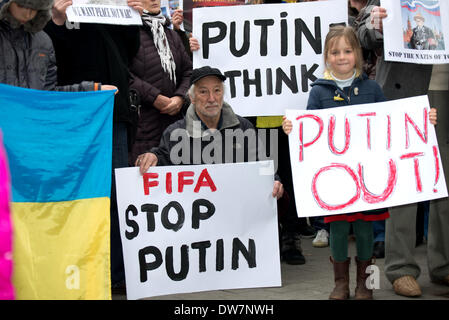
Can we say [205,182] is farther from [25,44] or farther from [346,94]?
[25,44]

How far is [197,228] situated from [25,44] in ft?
4.87

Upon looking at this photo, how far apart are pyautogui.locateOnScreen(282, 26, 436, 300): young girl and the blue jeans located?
108cm

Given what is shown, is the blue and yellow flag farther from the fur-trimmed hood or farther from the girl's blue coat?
the girl's blue coat

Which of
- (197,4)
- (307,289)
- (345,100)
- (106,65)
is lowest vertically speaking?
(307,289)

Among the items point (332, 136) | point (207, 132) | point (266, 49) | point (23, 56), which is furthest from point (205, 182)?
point (266, 49)

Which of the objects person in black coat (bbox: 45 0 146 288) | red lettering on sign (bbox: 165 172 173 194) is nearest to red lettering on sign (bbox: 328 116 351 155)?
red lettering on sign (bbox: 165 172 173 194)

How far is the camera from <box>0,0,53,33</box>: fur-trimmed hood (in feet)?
12.6

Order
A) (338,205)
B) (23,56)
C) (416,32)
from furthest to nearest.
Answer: (416,32) < (338,205) < (23,56)

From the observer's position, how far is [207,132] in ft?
16.0

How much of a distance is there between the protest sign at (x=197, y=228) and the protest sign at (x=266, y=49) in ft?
3.27

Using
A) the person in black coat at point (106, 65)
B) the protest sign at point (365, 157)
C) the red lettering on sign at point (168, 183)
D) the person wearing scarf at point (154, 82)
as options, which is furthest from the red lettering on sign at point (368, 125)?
the person wearing scarf at point (154, 82)

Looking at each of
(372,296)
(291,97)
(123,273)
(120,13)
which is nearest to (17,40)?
(120,13)

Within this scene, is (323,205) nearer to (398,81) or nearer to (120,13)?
(398,81)

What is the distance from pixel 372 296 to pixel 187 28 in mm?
2913
